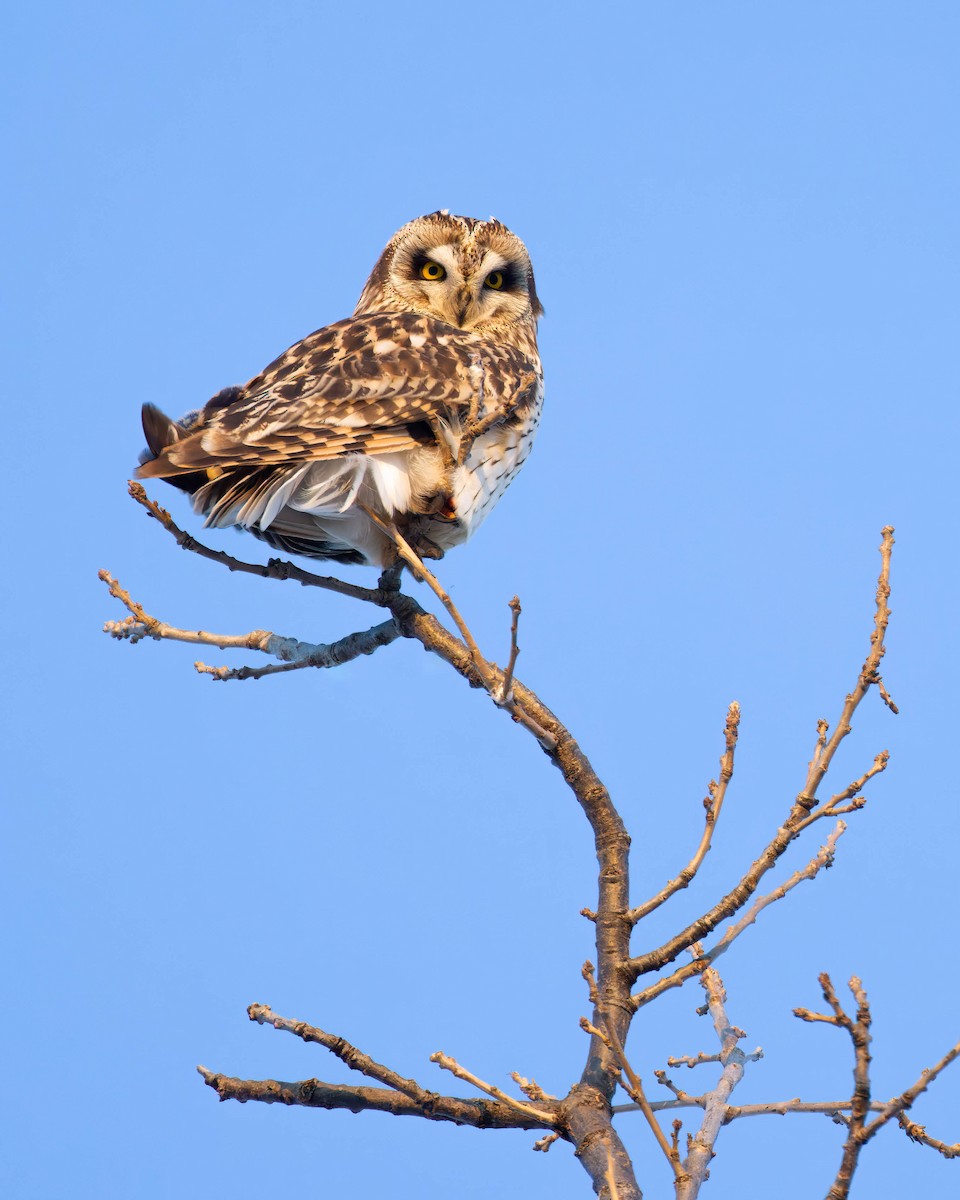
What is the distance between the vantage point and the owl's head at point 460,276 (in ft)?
15.7

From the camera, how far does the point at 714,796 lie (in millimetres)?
2449

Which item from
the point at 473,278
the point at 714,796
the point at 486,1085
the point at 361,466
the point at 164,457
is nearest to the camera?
the point at 486,1085

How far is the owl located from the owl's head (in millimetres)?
277

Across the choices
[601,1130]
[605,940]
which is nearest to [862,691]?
[605,940]

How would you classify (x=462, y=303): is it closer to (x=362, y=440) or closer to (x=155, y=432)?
(x=362, y=440)

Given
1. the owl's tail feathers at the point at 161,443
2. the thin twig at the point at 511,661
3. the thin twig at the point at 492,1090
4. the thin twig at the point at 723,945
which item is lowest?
the thin twig at the point at 492,1090

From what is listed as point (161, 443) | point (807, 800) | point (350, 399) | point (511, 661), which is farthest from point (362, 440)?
point (807, 800)

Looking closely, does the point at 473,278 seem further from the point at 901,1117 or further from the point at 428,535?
the point at 901,1117

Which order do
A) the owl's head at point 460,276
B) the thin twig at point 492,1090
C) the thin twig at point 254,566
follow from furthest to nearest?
the owl's head at point 460,276 → the thin twig at point 254,566 → the thin twig at point 492,1090

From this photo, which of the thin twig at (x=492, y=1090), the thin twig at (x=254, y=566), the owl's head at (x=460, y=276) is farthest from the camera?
the owl's head at (x=460, y=276)

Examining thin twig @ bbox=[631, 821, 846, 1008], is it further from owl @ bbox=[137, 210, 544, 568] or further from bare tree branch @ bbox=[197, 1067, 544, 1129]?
owl @ bbox=[137, 210, 544, 568]

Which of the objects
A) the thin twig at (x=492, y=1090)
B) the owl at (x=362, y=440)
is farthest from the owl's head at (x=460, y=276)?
the thin twig at (x=492, y=1090)

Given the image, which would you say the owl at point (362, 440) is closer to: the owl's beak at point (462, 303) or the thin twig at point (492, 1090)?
the owl's beak at point (462, 303)

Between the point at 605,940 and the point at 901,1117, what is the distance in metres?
0.57
